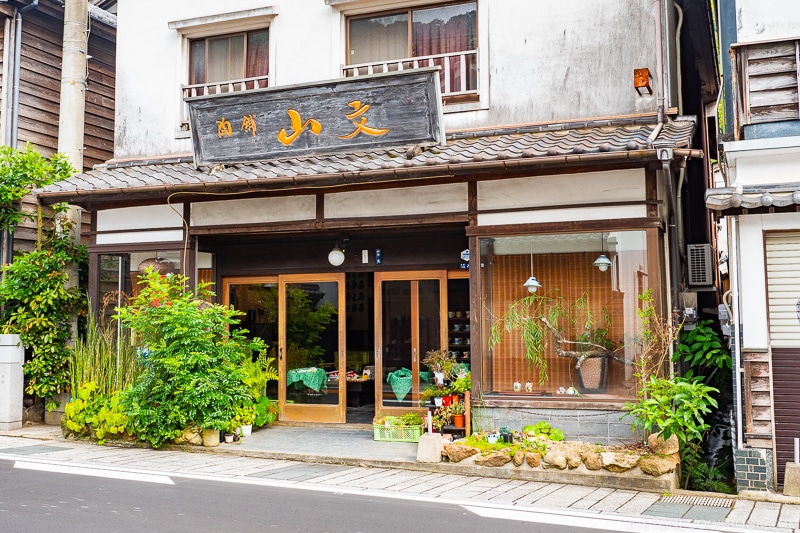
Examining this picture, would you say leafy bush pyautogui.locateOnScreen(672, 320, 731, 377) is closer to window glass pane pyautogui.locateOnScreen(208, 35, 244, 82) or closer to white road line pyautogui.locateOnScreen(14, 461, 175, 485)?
white road line pyautogui.locateOnScreen(14, 461, 175, 485)

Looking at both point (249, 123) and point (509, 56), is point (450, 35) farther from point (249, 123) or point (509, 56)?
point (249, 123)

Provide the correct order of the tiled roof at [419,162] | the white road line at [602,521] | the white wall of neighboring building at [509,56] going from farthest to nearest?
the white wall of neighboring building at [509,56] < the tiled roof at [419,162] < the white road line at [602,521]

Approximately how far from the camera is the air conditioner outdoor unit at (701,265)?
11195 millimetres

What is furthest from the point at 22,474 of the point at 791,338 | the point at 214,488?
the point at 791,338

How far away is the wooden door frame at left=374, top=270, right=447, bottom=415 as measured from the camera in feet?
39.1

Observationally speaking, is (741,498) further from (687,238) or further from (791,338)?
(687,238)

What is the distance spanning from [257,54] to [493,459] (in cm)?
787

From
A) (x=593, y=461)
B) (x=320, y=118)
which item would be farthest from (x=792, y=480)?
(x=320, y=118)

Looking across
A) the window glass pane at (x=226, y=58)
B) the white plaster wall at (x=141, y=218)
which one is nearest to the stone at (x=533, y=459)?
the white plaster wall at (x=141, y=218)

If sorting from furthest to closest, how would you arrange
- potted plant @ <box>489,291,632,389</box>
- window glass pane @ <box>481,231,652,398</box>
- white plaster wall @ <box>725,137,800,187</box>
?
potted plant @ <box>489,291,632,389</box>, window glass pane @ <box>481,231,652,398</box>, white plaster wall @ <box>725,137,800,187</box>

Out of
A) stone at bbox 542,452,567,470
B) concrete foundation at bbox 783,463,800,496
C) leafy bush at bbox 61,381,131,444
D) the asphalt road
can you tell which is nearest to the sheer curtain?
stone at bbox 542,452,567,470

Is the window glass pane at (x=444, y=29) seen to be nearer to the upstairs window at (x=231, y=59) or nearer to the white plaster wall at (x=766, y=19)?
the upstairs window at (x=231, y=59)

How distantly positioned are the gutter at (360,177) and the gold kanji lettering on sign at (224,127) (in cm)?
49

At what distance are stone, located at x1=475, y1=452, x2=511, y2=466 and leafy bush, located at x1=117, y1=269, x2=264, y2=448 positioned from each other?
3773mm
